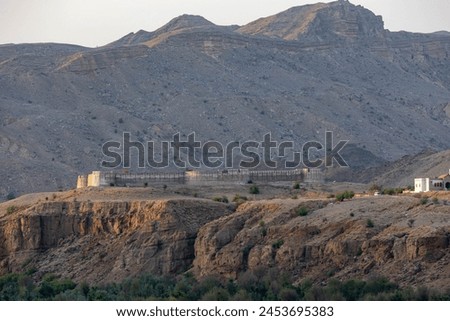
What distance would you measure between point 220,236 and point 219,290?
404 inches

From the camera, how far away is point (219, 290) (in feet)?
243

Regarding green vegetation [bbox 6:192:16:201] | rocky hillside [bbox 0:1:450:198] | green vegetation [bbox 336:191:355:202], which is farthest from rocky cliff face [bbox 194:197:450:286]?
rocky hillside [bbox 0:1:450:198]

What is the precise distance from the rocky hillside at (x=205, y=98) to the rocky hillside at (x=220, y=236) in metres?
34.4

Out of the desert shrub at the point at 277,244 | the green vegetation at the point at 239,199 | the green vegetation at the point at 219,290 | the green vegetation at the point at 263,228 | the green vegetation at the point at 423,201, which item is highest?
the green vegetation at the point at 423,201

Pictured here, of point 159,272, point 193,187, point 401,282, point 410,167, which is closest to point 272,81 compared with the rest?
point 410,167

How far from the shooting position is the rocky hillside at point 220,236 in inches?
2975

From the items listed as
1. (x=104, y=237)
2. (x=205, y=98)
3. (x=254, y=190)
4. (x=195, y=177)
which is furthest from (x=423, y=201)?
(x=205, y=98)

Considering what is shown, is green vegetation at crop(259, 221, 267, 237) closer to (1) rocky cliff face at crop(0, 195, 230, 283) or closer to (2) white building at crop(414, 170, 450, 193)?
→ (1) rocky cliff face at crop(0, 195, 230, 283)

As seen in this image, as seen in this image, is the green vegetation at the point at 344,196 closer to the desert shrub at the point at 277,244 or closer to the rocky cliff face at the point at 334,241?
the rocky cliff face at the point at 334,241

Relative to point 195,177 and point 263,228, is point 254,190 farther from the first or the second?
point 263,228

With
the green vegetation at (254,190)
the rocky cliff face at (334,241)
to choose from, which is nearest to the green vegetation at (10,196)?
the green vegetation at (254,190)

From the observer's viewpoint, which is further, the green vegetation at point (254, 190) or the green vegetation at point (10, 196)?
the green vegetation at point (10, 196)

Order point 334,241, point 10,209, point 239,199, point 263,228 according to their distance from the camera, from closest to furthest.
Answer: point 334,241 → point 263,228 → point 239,199 → point 10,209

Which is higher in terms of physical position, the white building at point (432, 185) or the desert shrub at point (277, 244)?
the white building at point (432, 185)
